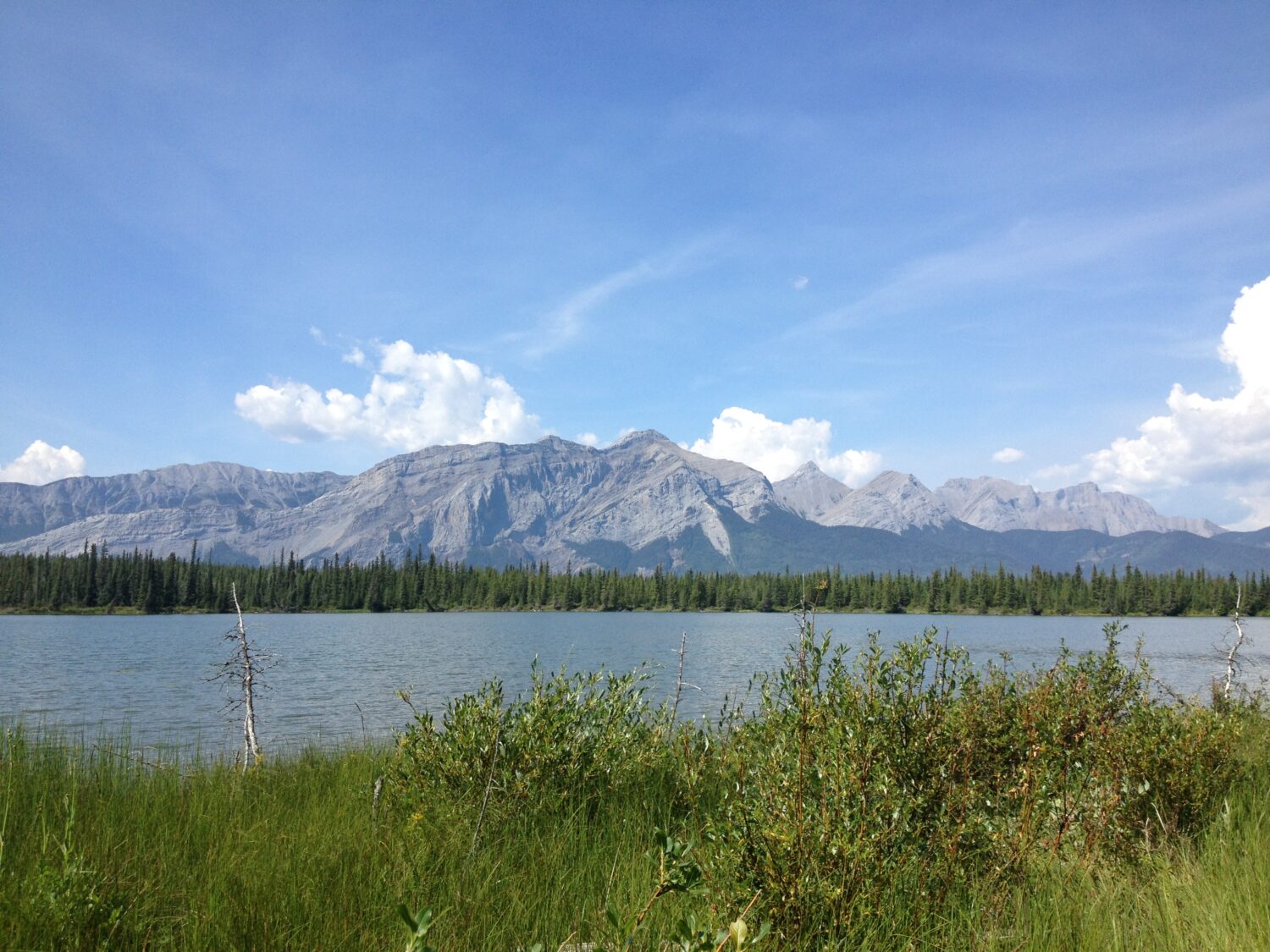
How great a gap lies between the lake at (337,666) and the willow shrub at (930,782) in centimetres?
119

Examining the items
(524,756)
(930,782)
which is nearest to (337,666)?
(524,756)

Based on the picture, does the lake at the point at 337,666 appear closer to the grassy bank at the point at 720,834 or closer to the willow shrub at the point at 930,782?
the willow shrub at the point at 930,782

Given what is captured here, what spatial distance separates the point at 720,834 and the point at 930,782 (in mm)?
2830

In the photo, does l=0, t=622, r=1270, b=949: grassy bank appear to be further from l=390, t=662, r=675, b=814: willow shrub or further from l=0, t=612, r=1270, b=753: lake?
l=0, t=612, r=1270, b=753: lake

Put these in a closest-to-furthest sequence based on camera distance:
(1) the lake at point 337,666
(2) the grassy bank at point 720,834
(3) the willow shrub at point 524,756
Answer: (2) the grassy bank at point 720,834 → (3) the willow shrub at point 524,756 → (1) the lake at point 337,666

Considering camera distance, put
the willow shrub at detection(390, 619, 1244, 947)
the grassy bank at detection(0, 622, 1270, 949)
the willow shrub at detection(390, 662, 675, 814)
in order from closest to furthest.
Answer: the grassy bank at detection(0, 622, 1270, 949)
the willow shrub at detection(390, 619, 1244, 947)
the willow shrub at detection(390, 662, 675, 814)

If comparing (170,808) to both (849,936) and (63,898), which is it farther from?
(849,936)

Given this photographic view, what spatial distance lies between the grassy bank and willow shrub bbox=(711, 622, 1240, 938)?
36 millimetres

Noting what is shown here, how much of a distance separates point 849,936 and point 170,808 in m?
8.07

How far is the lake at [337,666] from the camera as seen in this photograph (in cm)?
2970

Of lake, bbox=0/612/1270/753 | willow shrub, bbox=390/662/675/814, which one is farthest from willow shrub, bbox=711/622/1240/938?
willow shrub, bbox=390/662/675/814

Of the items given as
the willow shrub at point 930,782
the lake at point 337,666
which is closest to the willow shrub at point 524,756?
the lake at point 337,666

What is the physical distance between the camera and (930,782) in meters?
7.38

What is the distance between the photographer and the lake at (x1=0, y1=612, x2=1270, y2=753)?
1169 inches
